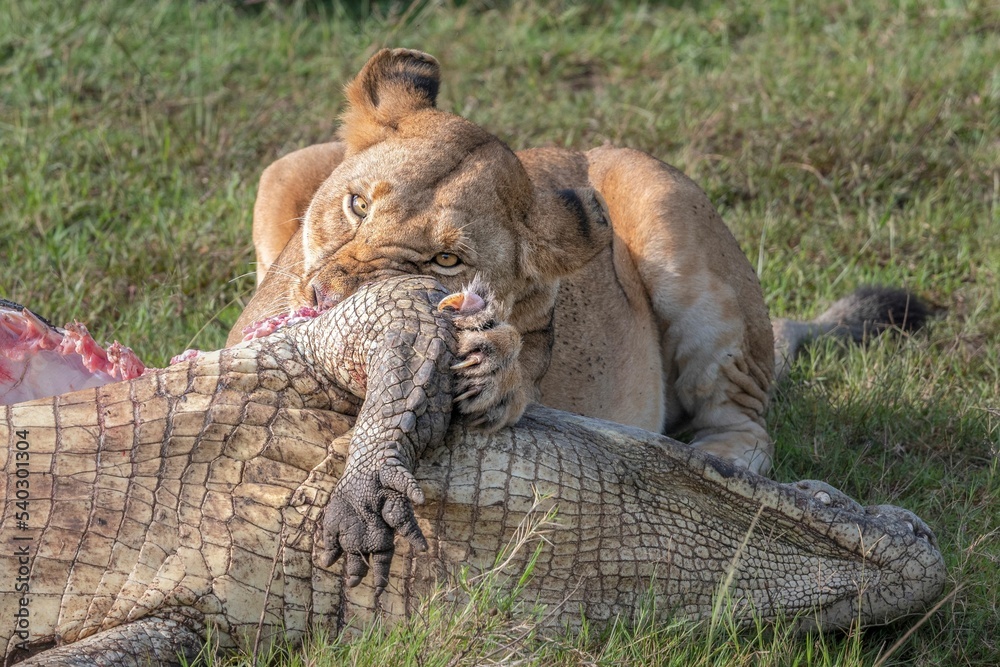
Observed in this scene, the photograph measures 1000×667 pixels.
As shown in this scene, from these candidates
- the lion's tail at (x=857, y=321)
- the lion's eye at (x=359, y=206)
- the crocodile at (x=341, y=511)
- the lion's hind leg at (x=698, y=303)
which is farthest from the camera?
the lion's tail at (x=857, y=321)

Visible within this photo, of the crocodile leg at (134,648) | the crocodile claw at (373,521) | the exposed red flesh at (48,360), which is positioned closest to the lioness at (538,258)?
the crocodile claw at (373,521)

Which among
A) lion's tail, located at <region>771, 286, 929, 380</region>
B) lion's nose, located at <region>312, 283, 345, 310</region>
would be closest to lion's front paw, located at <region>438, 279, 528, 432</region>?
lion's nose, located at <region>312, 283, 345, 310</region>

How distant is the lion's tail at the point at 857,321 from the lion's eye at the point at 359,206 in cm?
231

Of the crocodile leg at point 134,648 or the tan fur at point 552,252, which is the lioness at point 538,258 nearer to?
the tan fur at point 552,252

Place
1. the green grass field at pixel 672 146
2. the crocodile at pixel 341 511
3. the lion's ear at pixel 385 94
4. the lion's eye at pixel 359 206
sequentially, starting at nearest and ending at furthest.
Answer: the crocodile at pixel 341 511 < the lion's eye at pixel 359 206 < the lion's ear at pixel 385 94 < the green grass field at pixel 672 146

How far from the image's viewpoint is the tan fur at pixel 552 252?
3.89 meters

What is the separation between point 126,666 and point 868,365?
12.0 ft

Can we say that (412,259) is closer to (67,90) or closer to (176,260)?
(176,260)

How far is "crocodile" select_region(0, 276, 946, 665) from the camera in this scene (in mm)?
2918

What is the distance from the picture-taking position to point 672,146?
23.8ft

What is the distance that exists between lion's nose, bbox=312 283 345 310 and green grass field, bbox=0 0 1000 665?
164cm

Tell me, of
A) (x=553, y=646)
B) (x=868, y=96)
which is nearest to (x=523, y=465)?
(x=553, y=646)

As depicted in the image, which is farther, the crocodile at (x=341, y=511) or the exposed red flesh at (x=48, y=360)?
the exposed red flesh at (x=48, y=360)

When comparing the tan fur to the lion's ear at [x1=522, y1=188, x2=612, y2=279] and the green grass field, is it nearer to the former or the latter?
the lion's ear at [x1=522, y1=188, x2=612, y2=279]
